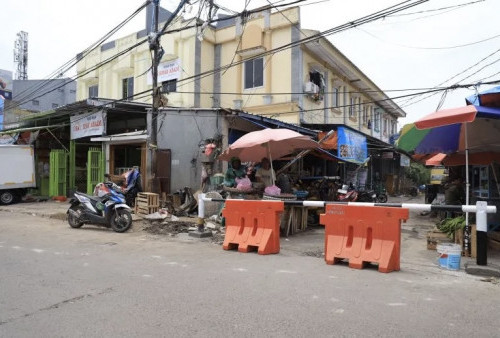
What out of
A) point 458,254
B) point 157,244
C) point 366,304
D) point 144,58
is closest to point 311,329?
point 366,304

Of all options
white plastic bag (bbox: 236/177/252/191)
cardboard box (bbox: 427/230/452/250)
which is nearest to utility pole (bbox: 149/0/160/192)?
white plastic bag (bbox: 236/177/252/191)

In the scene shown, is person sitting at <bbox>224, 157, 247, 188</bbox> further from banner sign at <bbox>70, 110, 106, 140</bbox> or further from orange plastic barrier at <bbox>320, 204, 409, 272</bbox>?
banner sign at <bbox>70, 110, 106, 140</bbox>

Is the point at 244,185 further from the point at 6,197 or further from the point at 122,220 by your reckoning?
the point at 6,197

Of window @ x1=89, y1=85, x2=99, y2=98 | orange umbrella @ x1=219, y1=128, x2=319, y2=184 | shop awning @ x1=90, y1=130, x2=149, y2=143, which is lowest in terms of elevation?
orange umbrella @ x1=219, y1=128, x2=319, y2=184

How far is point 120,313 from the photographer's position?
4.19 metres

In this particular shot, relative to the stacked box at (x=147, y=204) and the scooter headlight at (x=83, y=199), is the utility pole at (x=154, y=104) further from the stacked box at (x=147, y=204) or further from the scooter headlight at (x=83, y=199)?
the scooter headlight at (x=83, y=199)

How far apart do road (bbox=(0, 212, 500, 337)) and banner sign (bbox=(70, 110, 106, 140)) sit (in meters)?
9.91

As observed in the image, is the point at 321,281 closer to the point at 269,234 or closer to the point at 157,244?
the point at 269,234

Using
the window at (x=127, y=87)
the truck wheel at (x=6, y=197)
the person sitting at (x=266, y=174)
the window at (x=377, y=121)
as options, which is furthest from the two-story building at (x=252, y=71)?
the truck wheel at (x=6, y=197)

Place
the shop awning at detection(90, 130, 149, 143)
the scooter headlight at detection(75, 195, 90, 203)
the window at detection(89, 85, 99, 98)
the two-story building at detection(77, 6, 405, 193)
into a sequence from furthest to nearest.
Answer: the window at detection(89, 85, 99, 98), the two-story building at detection(77, 6, 405, 193), the shop awning at detection(90, 130, 149, 143), the scooter headlight at detection(75, 195, 90, 203)

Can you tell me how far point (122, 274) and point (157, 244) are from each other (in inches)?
112

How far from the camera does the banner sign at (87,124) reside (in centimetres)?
1681

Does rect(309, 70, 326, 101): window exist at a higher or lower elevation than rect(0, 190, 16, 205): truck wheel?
higher

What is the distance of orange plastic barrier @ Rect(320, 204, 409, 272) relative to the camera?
6.20 m
